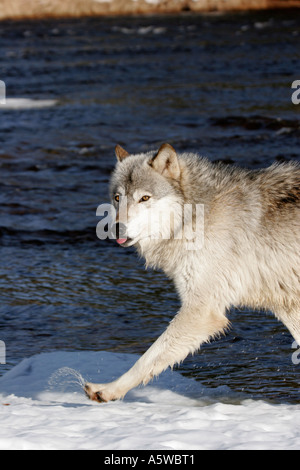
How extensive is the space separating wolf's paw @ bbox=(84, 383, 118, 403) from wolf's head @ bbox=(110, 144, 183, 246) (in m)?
0.98

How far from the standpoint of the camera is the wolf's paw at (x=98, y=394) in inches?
197

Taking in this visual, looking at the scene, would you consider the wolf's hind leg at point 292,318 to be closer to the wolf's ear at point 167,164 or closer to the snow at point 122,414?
the snow at point 122,414

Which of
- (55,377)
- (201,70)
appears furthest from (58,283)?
(201,70)

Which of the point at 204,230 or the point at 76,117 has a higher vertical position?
the point at 76,117

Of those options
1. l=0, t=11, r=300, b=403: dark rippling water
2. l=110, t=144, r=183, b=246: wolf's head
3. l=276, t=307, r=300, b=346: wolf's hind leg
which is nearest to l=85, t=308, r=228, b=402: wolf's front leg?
l=276, t=307, r=300, b=346: wolf's hind leg

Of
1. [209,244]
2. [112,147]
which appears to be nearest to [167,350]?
[209,244]

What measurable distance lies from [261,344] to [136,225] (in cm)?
192

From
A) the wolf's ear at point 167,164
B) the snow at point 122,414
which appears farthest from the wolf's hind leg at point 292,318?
the wolf's ear at point 167,164

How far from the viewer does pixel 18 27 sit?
36688 millimetres

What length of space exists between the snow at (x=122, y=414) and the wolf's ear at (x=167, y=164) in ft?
5.18

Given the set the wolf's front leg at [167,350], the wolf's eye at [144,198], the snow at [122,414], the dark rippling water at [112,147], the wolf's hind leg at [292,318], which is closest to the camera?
the snow at [122,414]

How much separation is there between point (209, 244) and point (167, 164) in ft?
2.08

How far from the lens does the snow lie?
4.03 meters
